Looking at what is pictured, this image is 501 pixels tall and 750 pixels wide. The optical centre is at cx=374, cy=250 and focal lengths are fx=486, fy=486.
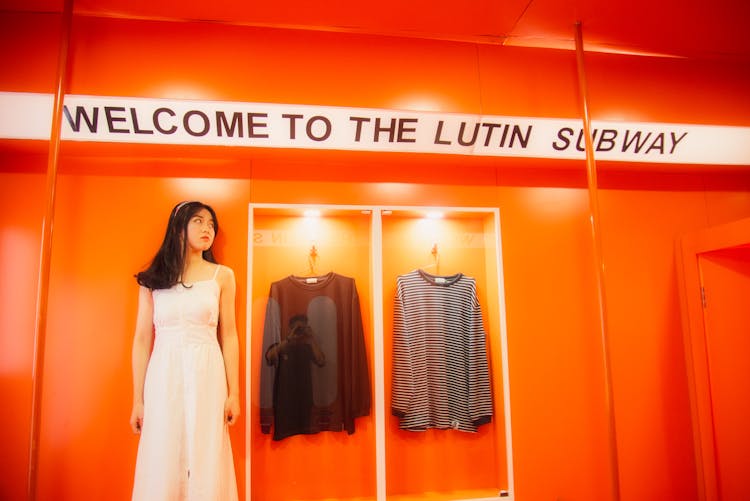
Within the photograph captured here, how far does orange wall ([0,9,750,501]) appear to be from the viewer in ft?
8.55

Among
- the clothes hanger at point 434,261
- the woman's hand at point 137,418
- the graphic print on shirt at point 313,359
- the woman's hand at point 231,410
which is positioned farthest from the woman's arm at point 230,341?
the clothes hanger at point 434,261

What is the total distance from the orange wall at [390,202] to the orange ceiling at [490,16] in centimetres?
52

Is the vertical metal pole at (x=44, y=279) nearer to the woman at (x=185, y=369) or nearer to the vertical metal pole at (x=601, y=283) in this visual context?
the woman at (x=185, y=369)

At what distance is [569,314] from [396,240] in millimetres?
1207

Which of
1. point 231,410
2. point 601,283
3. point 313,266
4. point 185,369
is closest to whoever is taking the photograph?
point 601,283

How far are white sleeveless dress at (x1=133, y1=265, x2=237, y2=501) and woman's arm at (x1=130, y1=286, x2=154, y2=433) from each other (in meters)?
0.07

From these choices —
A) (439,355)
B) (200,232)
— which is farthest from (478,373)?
(200,232)

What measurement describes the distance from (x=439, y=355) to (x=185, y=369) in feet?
5.07

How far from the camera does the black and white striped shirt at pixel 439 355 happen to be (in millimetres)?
3061

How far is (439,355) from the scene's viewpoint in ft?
10.3

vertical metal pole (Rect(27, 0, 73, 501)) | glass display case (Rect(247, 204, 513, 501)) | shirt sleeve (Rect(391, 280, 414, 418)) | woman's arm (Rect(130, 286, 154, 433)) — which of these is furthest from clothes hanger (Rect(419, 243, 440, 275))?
vertical metal pole (Rect(27, 0, 73, 501))

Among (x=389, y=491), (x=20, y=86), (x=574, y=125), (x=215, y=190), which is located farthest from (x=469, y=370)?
(x=20, y=86)

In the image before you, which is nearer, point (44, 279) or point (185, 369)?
point (44, 279)

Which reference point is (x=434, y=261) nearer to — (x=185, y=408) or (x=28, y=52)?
(x=185, y=408)
